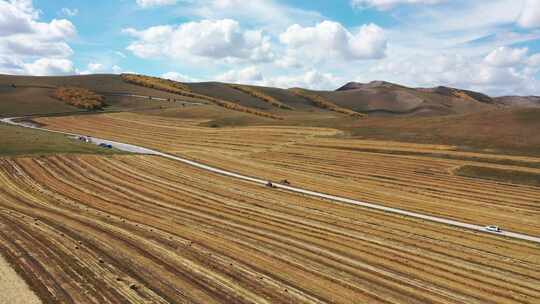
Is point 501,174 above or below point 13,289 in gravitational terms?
above

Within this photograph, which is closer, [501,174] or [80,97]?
[501,174]

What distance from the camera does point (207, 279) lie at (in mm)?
26719

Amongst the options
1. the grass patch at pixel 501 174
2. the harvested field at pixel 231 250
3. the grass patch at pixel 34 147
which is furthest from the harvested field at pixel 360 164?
the grass patch at pixel 34 147

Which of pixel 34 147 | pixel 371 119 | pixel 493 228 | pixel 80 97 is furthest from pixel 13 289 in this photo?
pixel 80 97

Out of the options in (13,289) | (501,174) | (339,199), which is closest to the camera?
(13,289)

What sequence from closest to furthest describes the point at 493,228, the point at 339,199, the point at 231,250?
1. the point at 231,250
2. the point at 493,228
3. the point at 339,199

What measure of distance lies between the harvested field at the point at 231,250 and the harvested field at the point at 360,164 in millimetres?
8889

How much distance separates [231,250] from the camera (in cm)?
3294

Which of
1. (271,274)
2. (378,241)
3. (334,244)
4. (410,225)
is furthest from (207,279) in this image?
(410,225)

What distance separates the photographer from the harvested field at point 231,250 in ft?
Answer: 83.1

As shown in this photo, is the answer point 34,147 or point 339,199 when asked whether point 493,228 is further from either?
point 34,147

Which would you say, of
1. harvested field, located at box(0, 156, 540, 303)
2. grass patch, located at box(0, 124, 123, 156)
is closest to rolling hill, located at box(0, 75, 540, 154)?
harvested field, located at box(0, 156, 540, 303)

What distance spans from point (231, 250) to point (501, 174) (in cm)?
5184

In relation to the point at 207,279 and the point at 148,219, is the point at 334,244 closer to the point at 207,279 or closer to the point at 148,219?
the point at 207,279
